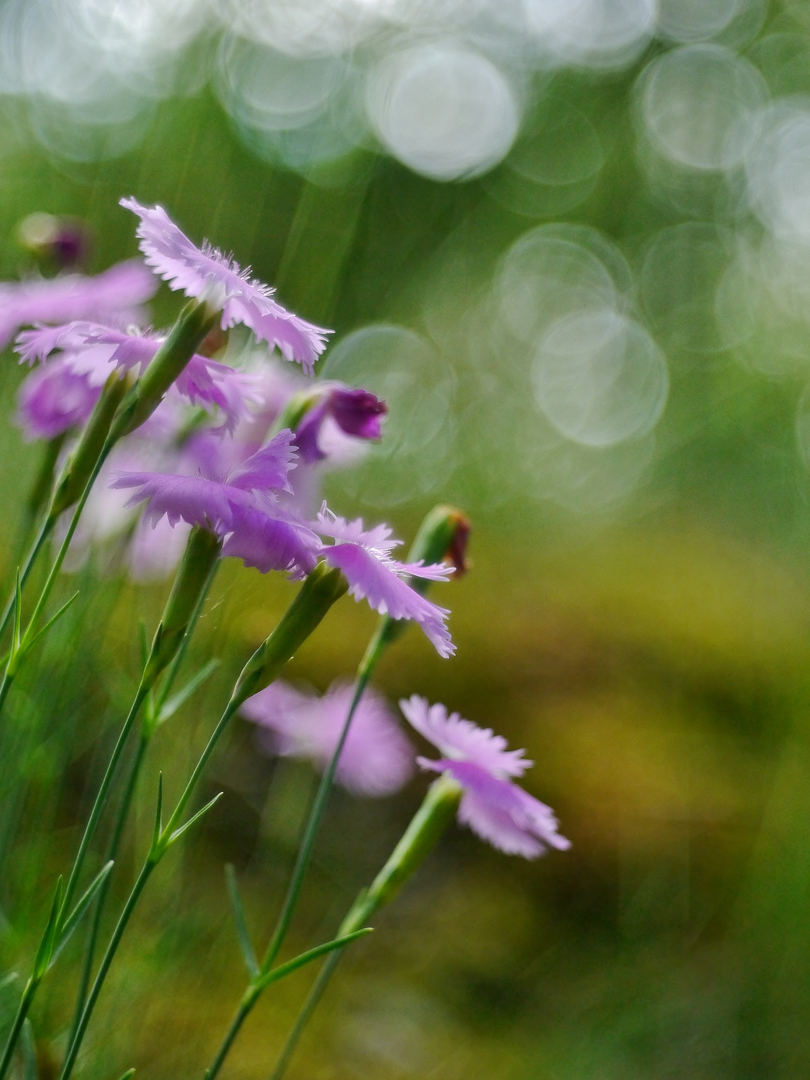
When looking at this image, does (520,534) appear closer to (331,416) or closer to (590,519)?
(590,519)

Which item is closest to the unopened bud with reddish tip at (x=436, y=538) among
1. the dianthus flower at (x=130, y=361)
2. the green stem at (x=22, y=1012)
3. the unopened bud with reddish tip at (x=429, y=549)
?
the unopened bud with reddish tip at (x=429, y=549)

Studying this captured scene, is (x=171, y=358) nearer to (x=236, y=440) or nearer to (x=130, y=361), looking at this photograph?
(x=130, y=361)

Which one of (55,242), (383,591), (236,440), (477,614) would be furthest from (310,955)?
(477,614)

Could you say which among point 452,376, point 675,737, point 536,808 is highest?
point 452,376

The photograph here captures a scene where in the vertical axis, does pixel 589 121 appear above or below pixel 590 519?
above

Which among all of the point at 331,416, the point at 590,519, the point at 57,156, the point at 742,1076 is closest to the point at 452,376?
the point at 590,519

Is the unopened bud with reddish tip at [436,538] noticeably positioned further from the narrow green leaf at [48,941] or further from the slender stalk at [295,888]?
the narrow green leaf at [48,941]
